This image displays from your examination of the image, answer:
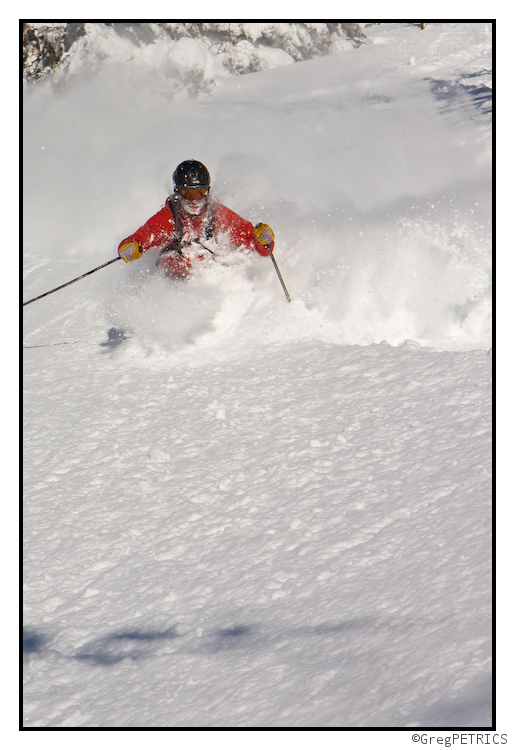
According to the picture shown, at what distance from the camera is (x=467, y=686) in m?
1.75

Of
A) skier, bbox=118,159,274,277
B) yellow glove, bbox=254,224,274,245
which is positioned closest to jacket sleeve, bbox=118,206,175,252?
skier, bbox=118,159,274,277

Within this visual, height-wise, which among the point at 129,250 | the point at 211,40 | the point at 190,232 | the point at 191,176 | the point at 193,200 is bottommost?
the point at 129,250

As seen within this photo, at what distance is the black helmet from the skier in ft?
0.08

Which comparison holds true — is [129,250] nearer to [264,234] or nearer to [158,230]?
[158,230]

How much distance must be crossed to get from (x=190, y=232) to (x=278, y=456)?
9.11 ft

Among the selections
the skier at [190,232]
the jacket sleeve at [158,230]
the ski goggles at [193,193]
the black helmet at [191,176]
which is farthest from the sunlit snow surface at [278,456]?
the black helmet at [191,176]

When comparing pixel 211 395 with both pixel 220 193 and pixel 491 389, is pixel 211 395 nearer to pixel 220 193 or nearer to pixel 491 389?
pixel 491 389

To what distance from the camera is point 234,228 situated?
17.7 feet

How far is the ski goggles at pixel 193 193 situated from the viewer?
5.09 metres

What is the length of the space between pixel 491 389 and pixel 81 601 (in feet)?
8.36

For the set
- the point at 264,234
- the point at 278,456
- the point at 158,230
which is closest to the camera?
the point at 278,456

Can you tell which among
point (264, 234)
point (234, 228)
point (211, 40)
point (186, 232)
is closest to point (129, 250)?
point (186, 232)

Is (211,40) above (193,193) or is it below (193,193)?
above

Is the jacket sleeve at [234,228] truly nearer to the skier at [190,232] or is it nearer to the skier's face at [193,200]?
the skier at [190,232]
